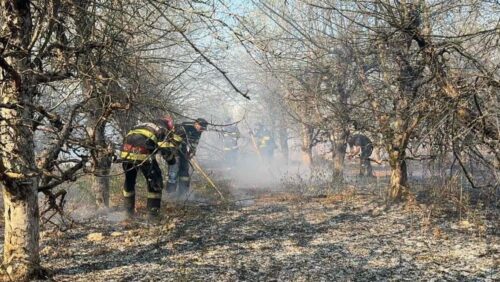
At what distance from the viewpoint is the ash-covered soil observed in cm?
443

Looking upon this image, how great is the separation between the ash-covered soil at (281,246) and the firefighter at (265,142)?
1438 centimetres

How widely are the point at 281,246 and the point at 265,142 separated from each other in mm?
16842

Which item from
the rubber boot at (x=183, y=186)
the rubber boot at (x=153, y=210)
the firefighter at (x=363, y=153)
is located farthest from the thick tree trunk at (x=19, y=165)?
the firefighter at (x=363, y=153)

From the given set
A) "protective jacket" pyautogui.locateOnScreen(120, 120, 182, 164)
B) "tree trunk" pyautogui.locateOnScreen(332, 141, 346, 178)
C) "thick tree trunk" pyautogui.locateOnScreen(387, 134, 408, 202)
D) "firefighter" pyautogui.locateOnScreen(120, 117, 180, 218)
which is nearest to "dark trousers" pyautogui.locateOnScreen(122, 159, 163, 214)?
"firefighter" pyautogui.locateOnScreen(120, 117, 180, 218)

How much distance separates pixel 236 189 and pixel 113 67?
21.3 ft

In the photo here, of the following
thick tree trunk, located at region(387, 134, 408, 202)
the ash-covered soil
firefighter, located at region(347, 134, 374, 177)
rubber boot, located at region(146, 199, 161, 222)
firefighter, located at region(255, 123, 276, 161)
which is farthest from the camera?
firefighter, located at region(255, 123, 276, 161)

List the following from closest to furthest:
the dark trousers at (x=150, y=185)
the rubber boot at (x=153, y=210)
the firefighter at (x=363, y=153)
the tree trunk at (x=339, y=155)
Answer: the rubber boot at (x=153, y=210) < the dark trousers at (x=150, y=185) < the tree trunk at (x=339, y=155) < the firefighter at (x=363, y=153)

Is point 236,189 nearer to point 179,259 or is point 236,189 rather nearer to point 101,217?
point 101,217

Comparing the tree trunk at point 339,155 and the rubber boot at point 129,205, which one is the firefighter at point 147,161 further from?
the tree trunk at point 339,155

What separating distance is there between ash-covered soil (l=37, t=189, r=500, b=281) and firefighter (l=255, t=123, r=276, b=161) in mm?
14382

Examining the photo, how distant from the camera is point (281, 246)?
5.40m

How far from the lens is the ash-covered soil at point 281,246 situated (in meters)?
A: 4.43

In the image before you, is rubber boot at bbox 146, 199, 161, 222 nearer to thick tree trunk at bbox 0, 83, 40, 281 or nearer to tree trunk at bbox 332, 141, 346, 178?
thick tree trunk at bbox 0, 83, 40, 281

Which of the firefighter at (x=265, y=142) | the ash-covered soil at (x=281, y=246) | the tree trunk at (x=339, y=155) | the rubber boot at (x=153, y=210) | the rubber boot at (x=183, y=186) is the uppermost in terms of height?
the firefighter at (x=265, y=142)
